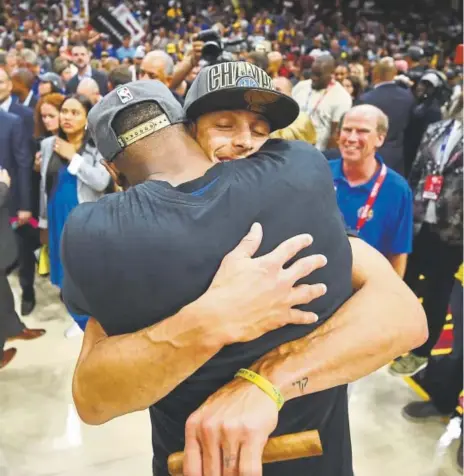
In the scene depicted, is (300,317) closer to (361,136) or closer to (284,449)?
(284,449)

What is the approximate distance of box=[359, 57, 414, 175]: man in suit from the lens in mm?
4359

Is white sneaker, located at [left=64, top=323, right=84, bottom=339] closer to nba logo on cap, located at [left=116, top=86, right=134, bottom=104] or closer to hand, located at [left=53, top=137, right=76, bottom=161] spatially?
hand, located at [left=53, top=137, right=76, bottom=161]

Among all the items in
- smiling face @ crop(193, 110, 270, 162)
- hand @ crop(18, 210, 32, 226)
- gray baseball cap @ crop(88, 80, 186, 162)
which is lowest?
hand @ crop(18, 210, 32, 226)

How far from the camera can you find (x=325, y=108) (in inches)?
177

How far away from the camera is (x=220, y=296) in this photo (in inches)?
35.1

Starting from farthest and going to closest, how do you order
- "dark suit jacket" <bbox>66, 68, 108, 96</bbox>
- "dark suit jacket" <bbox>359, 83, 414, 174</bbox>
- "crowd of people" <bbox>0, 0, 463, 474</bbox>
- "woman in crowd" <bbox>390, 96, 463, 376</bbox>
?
"dark suit jacket" <bbox>66, 68, 108, 96</bbox>, "dark suit jacket" <bbox>359, 83, 414, 174</bbox>, "woman in crowd" <bbox>390, 96, 463, 376</bbox>, "crowd of people" <bbox>0, 0, 463, 474</bbox>

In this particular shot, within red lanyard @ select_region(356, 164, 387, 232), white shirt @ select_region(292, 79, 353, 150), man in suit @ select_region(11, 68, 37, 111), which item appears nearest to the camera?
red lanyard @ select_region(356, 164, 387, 232)

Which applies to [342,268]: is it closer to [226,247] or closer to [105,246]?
[226,247]

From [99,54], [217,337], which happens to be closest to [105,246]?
[217,337]

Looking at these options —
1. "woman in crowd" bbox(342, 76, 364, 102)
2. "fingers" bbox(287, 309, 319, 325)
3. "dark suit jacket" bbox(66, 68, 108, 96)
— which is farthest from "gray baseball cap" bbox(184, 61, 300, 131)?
"woman in crowd" bbox(342, 76, 364, 102)

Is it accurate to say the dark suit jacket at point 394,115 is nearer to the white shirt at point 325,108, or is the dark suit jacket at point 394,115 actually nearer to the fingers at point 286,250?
the white shirt at point 325,108

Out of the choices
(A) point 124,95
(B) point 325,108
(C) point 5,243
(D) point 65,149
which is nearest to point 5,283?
(C) point 5,243

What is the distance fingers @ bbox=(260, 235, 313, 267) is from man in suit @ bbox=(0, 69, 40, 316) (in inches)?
126

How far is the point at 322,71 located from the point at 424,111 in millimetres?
861
